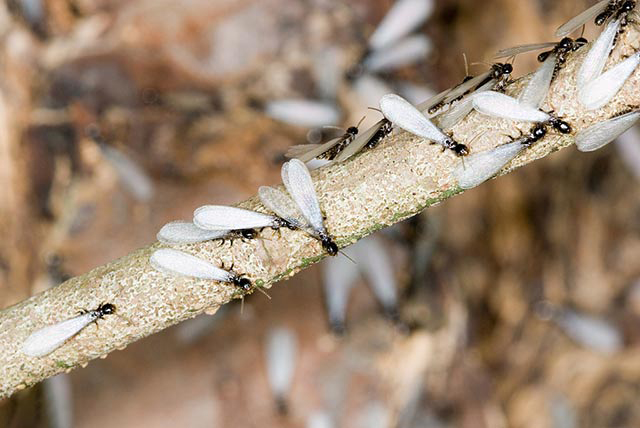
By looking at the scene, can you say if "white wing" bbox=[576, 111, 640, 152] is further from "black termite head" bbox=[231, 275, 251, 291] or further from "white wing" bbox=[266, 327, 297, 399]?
"white wing" bbox=[266, 327, 297, 399]

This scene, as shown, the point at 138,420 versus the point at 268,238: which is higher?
the point at 138,420

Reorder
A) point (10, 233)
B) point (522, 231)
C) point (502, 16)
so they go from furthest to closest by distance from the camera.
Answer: point (522, 231) → point (502, 16) → point (10, 233)

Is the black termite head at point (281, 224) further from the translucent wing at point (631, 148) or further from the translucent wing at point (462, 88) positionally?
the translucent wing at point (631, 148)

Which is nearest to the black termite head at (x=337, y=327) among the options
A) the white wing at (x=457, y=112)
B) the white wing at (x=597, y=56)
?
the white wing at (x=457, y=112)

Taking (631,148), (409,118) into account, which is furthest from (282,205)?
(631,148)

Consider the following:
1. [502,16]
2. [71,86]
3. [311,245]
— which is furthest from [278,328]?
[502,16]

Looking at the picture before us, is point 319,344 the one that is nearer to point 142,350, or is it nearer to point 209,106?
point 142,350

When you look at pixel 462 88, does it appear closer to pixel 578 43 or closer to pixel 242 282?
pixel 578 43
